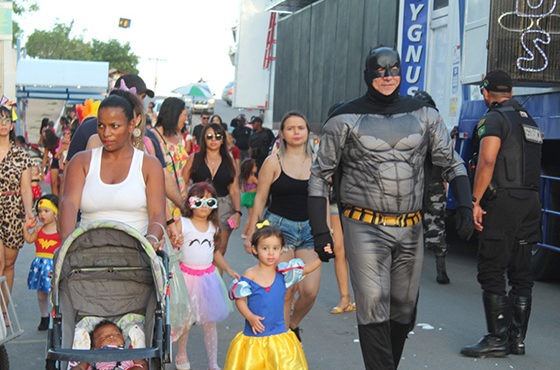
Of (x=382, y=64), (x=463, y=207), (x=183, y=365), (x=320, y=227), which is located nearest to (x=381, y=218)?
(x=320, y=227)

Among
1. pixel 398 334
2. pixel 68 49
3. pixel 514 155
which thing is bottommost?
pixel 398 334

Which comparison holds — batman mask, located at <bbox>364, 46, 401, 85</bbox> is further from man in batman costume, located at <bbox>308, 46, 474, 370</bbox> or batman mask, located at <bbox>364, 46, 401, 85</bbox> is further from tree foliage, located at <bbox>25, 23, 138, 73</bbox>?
tree foliage, located at <bbox>25, 23, 138, 73</bbox>

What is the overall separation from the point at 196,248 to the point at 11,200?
66.7 inches

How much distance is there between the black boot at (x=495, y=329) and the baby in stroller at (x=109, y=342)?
337cm

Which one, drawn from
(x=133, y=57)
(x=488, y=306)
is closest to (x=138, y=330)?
(x=488, y=306)

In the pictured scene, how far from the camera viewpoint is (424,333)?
863cm

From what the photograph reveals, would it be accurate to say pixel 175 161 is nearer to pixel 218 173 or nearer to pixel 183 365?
pixel 218 173

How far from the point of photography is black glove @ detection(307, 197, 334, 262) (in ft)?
19.4

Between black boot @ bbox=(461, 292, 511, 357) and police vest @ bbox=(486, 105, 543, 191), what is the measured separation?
0.87 meters

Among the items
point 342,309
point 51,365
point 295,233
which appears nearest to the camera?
point 51,365

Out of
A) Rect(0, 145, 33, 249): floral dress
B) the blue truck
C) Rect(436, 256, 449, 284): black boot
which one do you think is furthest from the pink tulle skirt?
the blue truck

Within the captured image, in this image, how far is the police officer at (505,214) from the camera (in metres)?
7.66

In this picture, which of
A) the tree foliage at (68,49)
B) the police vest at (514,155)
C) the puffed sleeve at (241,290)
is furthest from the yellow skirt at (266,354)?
the tree foliage at (68,49)

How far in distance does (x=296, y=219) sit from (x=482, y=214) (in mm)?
1420
